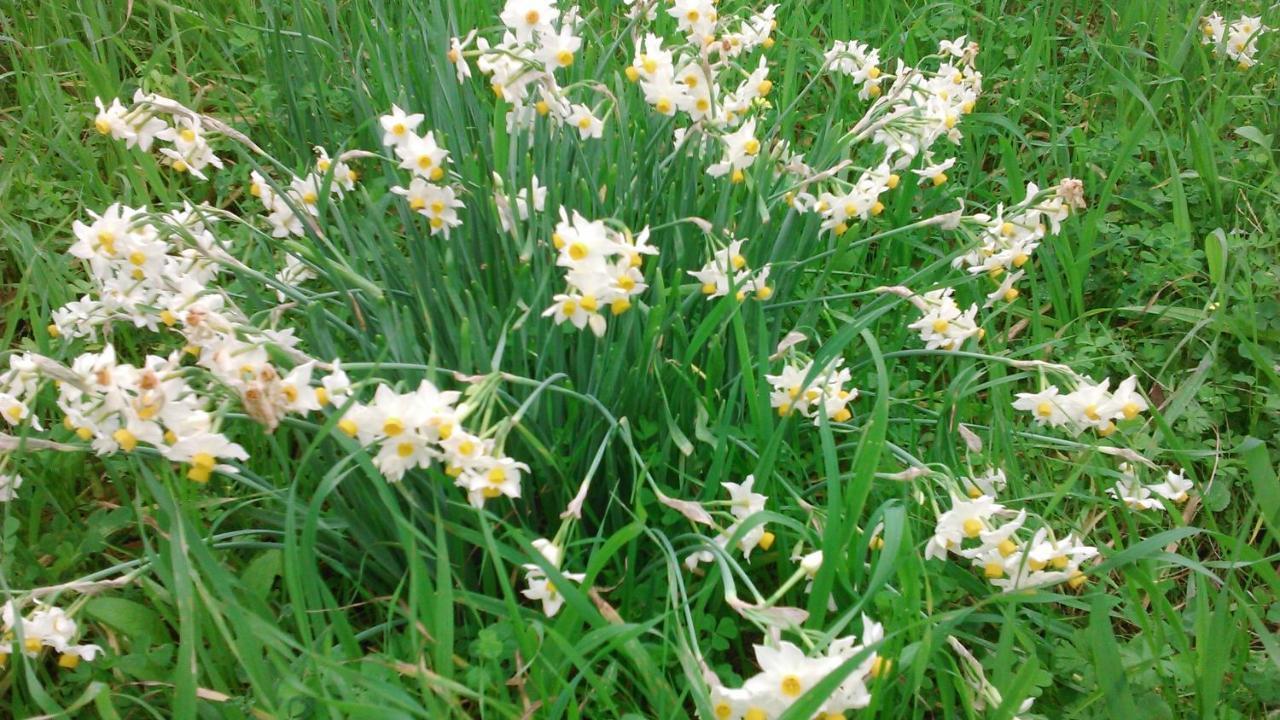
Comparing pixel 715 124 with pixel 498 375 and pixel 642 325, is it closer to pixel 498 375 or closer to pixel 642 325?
pixel 642 325

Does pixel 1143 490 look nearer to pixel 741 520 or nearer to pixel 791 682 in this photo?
pixel 741 520

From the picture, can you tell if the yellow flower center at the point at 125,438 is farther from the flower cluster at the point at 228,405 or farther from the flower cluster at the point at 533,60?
the flower cluster at the point at 533,60

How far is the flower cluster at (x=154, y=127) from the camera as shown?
59.4 inches

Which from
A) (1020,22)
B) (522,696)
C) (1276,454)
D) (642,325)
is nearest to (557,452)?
(642,325)

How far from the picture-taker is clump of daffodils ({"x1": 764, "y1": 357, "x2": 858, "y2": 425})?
146 centimetres

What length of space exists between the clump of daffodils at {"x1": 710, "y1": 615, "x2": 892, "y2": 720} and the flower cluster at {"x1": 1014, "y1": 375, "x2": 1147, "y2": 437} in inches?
21.5

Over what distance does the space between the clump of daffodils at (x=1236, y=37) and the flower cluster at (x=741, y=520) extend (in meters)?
2.09

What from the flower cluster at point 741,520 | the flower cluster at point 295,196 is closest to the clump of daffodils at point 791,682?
the flower cluster at point 741,520

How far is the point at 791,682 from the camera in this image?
1035 millimetres

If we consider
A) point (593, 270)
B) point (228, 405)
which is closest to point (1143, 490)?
point (593, 270)

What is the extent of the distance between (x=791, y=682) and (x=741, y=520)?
307 millimetres

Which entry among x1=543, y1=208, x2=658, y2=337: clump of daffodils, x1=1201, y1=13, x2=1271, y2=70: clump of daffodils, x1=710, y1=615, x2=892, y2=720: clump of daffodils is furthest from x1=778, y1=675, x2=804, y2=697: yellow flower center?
x1=1201, y1=13, x2=1271, y2=70: clump of daffodils

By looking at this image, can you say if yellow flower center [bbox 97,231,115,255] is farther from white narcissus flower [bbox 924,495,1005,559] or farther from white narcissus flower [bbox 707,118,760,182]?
white narcissus flower [bbox 924,495,1005,559]

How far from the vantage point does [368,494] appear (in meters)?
1.39
